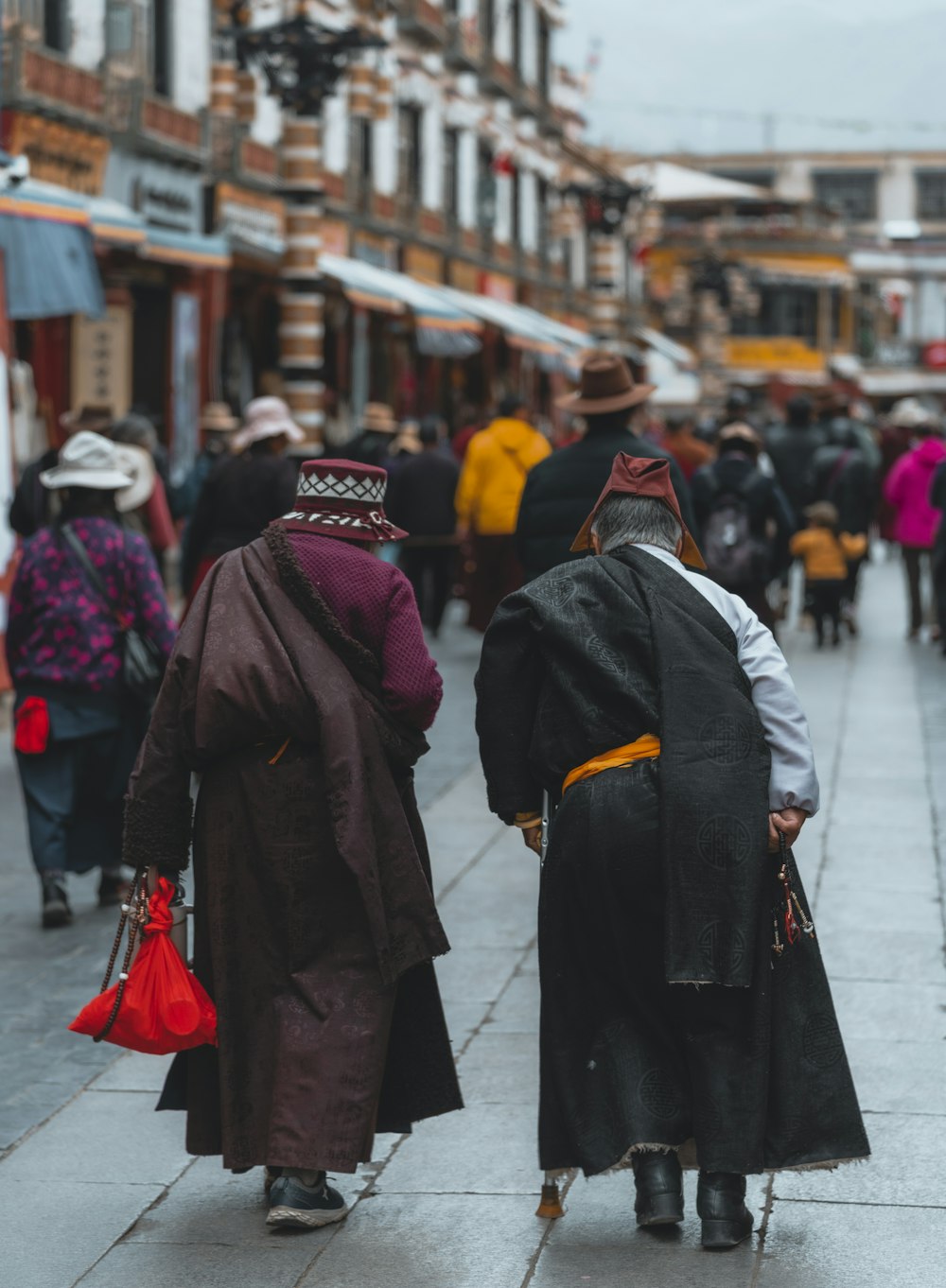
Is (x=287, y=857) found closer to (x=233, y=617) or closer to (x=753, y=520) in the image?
(x=233, y=617)

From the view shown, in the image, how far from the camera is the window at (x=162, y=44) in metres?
21.4

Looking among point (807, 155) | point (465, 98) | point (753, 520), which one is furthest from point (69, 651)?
point (807, 155)

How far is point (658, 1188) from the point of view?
179 inches

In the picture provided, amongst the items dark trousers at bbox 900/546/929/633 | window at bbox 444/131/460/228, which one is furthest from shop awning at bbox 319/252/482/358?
window at bbox 444/131/460/228

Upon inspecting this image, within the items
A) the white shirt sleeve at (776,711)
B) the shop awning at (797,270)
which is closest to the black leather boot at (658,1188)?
the white shirt sleeve at (776,711)

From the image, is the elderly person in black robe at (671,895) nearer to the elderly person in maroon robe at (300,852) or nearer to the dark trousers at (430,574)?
the elderly person in maroon robe at (300,852)

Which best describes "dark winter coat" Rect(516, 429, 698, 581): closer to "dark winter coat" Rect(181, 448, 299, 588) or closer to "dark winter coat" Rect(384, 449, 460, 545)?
"dark winter coat" Rect(181, 448, 299, 588)

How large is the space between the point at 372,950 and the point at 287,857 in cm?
27

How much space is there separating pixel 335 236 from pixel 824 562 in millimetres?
13198

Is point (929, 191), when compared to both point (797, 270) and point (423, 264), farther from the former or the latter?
point (423, 264)

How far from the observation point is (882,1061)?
19.3 ft

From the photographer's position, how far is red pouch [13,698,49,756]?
7.55m

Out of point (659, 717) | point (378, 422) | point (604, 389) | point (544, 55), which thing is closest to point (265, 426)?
point (604, 389)

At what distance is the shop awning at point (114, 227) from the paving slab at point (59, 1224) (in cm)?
1191
